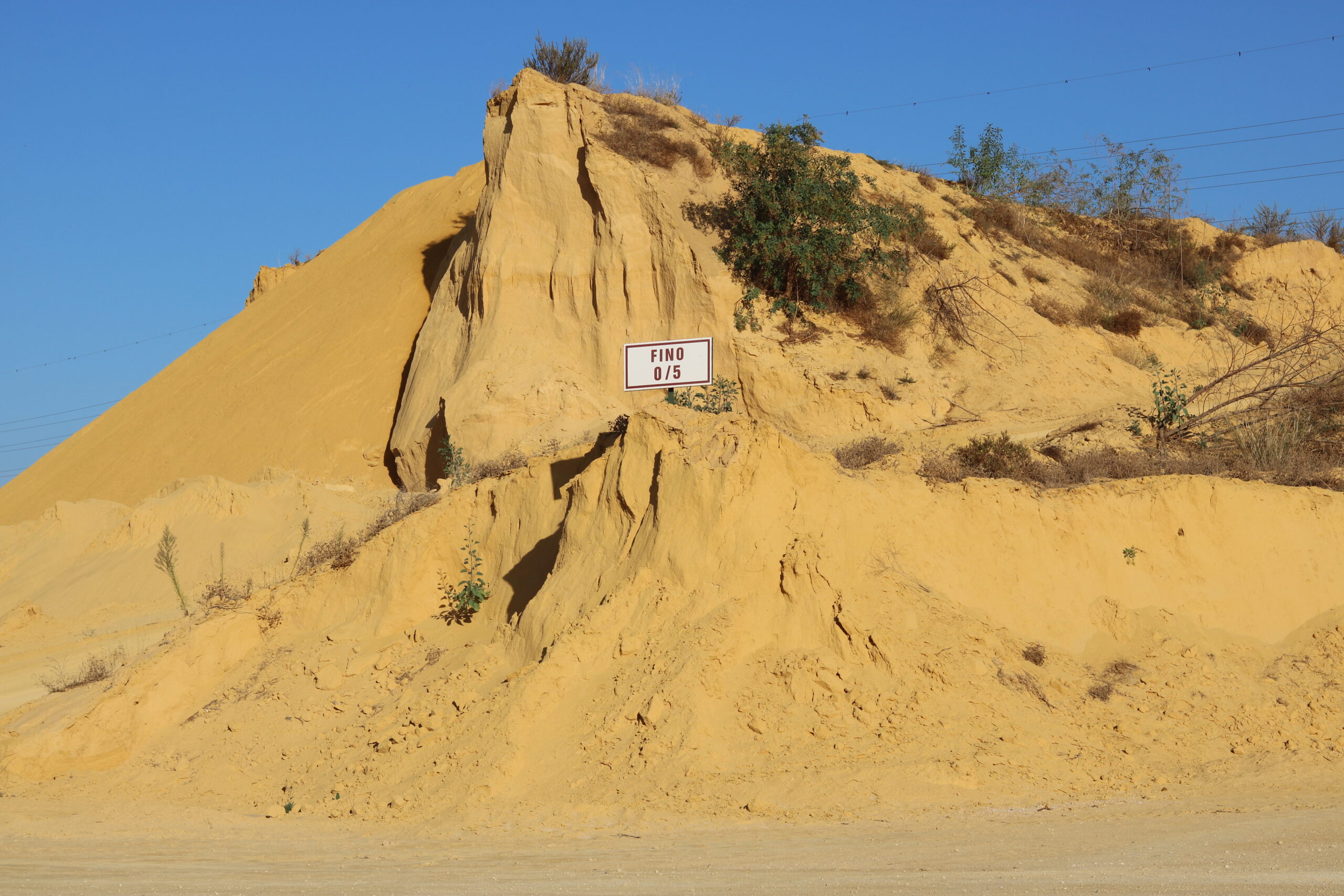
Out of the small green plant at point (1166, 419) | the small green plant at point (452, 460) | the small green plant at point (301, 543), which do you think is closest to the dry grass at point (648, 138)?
the small green plant at point (452, 460)

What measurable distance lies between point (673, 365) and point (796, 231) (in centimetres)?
1027

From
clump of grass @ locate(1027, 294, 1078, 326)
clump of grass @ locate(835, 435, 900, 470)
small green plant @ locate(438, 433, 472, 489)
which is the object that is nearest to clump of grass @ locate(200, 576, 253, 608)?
small green plant @ locate(438, 433, 472, 489)

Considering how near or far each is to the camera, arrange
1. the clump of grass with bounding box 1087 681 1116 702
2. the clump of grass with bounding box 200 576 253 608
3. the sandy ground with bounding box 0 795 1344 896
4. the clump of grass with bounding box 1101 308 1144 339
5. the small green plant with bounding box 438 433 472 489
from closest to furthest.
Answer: the sandy ground with bounding box 0 795 1344 896
the clump of grass with bounding box 1087 681 1116 702
the clump of grass with bounding box 200 576 253 608
the small green plant with bounding box 438 433 472 489
the clump of grass with bounding box 1101 308 1144 339

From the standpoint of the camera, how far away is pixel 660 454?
28.7 feet

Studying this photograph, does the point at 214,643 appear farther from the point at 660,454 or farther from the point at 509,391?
the point at 509,391

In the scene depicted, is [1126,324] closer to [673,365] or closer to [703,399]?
[703,399]

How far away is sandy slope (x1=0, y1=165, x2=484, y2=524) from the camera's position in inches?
891

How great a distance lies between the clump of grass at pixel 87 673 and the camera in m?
11.1

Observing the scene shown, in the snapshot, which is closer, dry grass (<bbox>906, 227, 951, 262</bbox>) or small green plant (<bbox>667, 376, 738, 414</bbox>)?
small green plant (<bbox>667, 376, 738, 414</bbox>)

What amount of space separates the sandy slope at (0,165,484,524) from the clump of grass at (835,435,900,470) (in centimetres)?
1131

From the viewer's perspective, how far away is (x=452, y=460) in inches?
691

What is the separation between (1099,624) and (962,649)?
1.43 metres

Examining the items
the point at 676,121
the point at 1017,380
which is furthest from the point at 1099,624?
the point at 676,121

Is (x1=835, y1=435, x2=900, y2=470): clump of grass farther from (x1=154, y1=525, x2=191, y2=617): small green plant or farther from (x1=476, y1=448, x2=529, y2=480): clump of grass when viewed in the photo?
(x1=154, y1=525, x2=191, y2=617): small green plant
